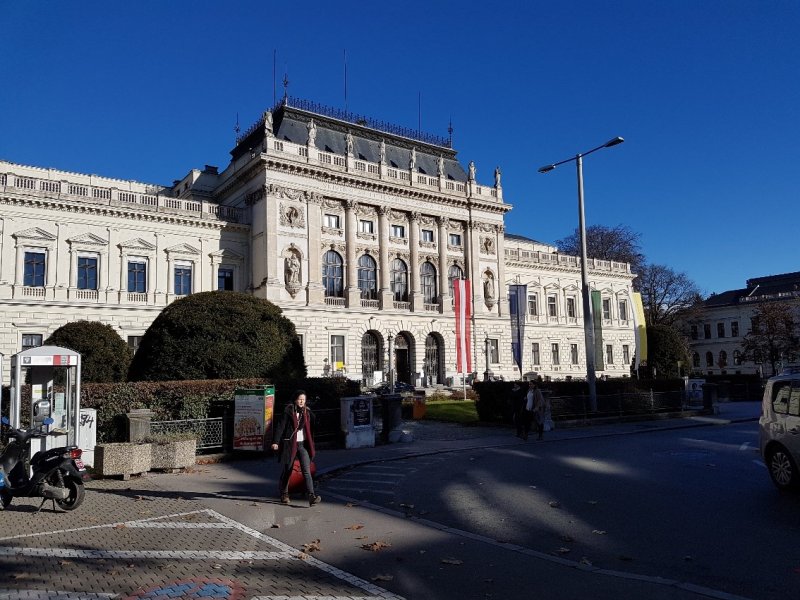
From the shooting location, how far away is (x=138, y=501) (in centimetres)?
1070

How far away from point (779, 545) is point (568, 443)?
11683 mm

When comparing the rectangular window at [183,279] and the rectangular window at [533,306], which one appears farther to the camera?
the rectangular window at [533,306]

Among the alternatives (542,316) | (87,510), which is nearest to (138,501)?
(87,510)

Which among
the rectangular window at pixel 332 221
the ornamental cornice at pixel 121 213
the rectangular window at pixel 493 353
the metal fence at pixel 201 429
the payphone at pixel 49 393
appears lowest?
the metal fence at pixel 201 429

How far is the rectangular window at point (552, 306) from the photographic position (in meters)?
66.4

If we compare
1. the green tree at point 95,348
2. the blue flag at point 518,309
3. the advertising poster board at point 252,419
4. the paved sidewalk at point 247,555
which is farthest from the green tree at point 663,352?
the paved sidewalk at point 247,555

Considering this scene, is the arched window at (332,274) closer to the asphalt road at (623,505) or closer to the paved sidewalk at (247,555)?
the asphalt road at (623,505)

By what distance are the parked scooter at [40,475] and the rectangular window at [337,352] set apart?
35.8 m

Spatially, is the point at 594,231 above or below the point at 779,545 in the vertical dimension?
above

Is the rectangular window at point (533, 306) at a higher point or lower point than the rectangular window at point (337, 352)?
higher

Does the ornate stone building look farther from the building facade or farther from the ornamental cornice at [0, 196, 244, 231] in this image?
the building facade

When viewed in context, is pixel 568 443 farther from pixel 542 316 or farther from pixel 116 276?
pixel 542 316

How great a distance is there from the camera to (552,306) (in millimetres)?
66875

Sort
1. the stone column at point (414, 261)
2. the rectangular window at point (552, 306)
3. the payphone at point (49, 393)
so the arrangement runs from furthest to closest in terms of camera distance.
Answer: the rectangular window at point (552, 306) → the stone column at point (414, 261) → the payphone at point (49, 393)
